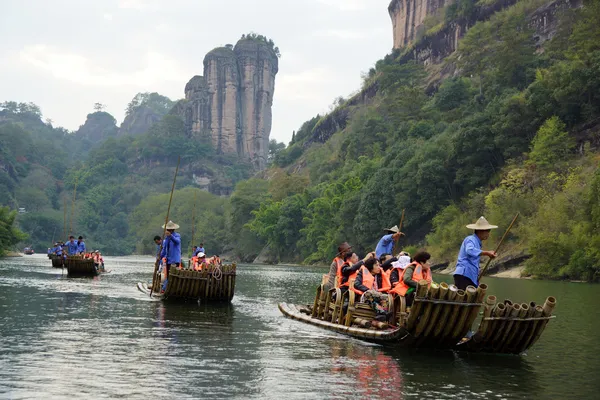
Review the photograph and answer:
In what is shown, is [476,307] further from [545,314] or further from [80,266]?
[80,266]

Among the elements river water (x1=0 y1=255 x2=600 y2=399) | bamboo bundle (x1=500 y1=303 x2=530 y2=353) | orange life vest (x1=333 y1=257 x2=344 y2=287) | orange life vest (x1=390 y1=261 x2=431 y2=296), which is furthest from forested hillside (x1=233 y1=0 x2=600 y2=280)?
bamboo bundle (x1=500 y1=303 x2=530 y2=353)

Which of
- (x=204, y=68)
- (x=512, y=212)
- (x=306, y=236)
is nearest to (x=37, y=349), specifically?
(x=512, y=212)

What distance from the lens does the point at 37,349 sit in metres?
14.6

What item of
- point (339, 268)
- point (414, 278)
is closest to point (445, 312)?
point (414, 278)

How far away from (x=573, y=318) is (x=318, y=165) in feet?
342

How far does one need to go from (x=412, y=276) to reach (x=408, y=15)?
138605 millimetres

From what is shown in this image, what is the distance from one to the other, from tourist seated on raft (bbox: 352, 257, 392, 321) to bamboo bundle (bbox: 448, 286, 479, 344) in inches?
103

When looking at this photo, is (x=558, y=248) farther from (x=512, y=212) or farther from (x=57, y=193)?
(x=57, y=193)

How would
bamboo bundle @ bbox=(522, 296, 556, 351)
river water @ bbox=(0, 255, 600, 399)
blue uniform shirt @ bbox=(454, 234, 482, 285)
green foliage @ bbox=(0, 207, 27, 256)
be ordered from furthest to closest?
green foliage @ bbox=(0, 207, 27, 256) → blue uniform shirt @ bbox=(454, 234, 482, 285) → bamboo bundle @ bbox=(522, 296, 556, 351) → river water @ bbox=(0, 255, 600, 399)

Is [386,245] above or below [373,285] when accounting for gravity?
above

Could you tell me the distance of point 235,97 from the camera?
192 m

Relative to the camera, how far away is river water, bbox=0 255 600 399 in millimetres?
11461

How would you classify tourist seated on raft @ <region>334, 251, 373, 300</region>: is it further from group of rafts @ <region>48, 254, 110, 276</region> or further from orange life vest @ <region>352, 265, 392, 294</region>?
group of rafts @ <region>48, 254, 110, 276</region>

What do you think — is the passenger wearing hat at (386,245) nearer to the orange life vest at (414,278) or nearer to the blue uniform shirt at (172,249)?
the orange life vest at (414,278)
